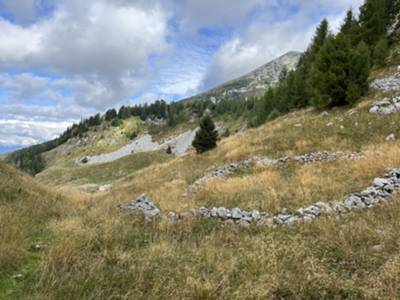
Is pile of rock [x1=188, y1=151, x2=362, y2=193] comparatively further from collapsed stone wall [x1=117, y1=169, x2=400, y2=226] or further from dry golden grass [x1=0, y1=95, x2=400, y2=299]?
collapsed stone wall [x1=117, y1=169, x2=400, y2=226]

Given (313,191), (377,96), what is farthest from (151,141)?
(313,191)

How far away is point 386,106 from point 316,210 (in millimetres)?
17695

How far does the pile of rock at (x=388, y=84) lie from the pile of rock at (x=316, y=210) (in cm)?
1992

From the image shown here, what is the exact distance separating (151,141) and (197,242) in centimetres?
15729

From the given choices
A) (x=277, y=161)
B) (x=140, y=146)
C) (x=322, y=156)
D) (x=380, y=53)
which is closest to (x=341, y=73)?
(x=380, y=53)

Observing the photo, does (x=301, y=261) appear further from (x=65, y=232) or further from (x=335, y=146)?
(x=335, y=146)

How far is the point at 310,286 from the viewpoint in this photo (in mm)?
4594

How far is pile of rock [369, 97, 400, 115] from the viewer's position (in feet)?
73.9

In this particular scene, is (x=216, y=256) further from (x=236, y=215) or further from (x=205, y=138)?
(x=205, y=138)

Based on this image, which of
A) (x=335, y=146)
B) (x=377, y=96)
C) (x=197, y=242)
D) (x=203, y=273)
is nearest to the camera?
(x=203, y=273)

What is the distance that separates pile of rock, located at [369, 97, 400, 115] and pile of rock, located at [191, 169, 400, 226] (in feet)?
46.3

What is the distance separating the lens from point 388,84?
28.8m

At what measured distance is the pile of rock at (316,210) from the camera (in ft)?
29.0

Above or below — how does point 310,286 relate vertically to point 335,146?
above
